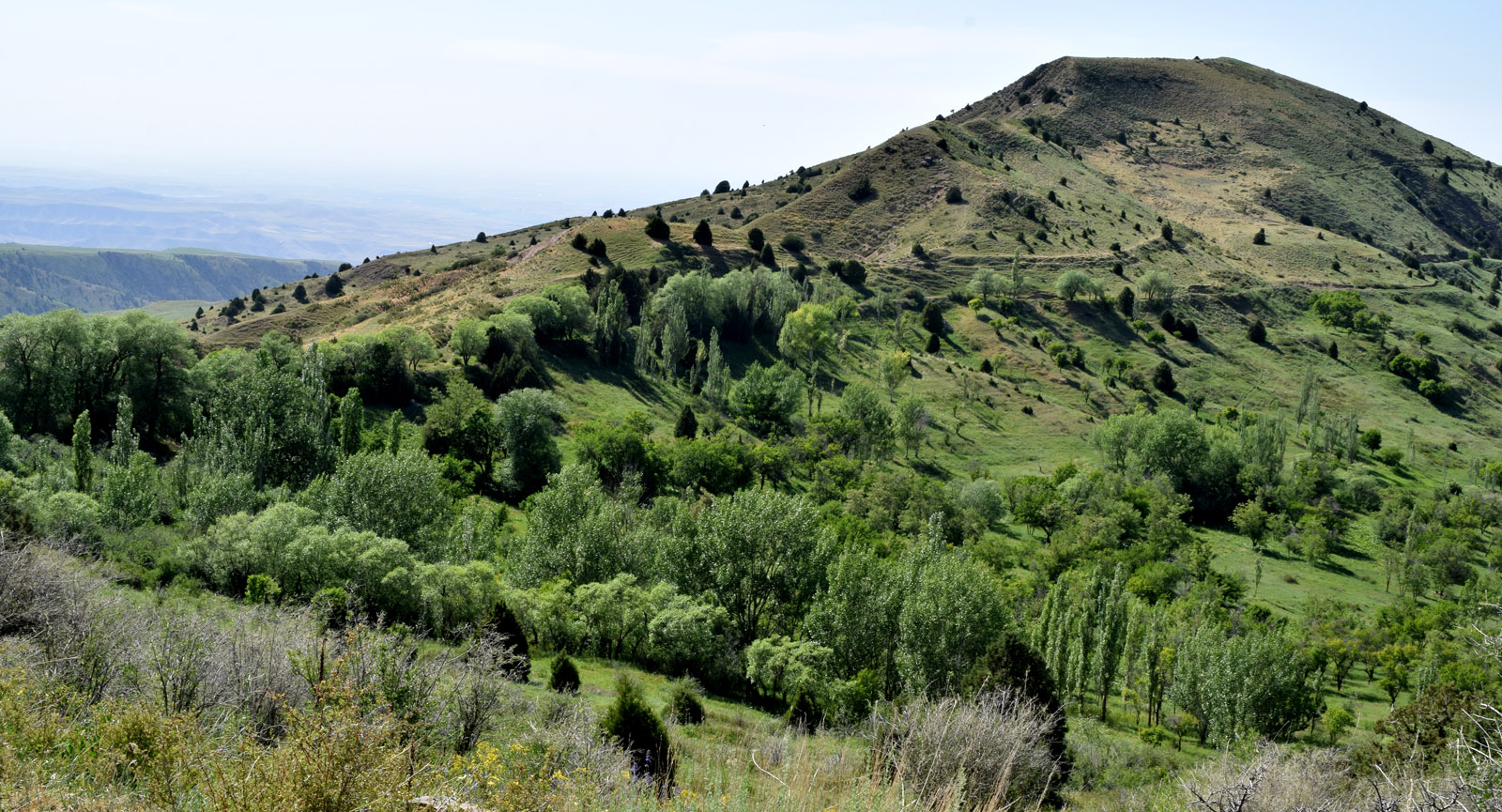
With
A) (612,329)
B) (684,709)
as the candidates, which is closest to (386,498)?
(684,709)

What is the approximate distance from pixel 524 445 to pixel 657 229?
4873 centimetres

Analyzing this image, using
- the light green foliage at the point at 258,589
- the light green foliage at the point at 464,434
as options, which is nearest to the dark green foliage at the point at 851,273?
the light green foliage at the point at 464,434

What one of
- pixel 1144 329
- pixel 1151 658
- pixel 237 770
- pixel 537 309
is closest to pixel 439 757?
pixel 237 770

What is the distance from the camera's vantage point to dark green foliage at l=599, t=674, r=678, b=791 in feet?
53.3

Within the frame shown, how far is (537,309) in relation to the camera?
6769 cm

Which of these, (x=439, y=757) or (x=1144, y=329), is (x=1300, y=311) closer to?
(x=1144, y=329)

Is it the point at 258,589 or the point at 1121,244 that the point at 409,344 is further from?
the point at 1121,244

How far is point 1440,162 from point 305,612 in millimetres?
213738

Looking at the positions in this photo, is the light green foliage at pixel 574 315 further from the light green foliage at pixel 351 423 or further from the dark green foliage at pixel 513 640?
the dark green foliage at pixel 513 640

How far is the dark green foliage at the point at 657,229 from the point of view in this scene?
9306cm

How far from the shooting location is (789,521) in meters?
30.4

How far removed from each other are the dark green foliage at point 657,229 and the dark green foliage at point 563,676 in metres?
76.0

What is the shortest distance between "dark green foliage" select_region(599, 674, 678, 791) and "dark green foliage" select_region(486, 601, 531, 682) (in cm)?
602

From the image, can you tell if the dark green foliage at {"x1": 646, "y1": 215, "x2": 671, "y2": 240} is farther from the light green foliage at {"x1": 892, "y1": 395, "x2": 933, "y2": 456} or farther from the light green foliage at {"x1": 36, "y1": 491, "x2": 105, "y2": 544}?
the light green foliage at {"x1": 36, "y1": 491, "x2": 105, "y2": 544}
